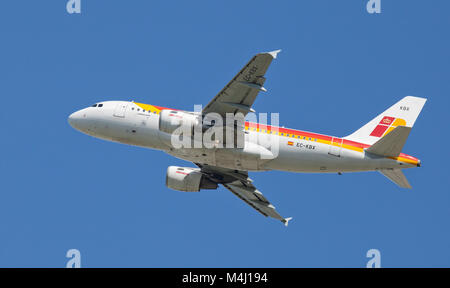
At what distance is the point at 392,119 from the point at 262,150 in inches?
420

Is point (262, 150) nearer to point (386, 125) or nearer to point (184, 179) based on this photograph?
point (184, 179)

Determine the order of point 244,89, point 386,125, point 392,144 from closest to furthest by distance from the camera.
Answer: point 244,89 → point 392,144 → point 386,125

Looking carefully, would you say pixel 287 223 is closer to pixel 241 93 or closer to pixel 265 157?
pixel 265 157

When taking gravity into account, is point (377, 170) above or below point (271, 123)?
below


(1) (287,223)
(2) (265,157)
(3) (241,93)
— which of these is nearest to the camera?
(3) (241,93)

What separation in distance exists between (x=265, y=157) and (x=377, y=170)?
7.89 metres

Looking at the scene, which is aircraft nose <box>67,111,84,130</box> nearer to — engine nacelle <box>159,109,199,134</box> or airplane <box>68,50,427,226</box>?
airplane <box>68,50,427,226</box>

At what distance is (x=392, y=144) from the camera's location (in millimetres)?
41469

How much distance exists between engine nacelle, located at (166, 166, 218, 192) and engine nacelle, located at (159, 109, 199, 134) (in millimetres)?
7470

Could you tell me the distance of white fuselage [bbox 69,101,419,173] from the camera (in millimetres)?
42562

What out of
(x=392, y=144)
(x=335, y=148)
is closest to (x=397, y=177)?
(x=392, y=144)

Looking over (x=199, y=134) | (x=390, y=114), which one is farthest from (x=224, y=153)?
(x=390, y=114)

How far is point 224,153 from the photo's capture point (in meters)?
43.0

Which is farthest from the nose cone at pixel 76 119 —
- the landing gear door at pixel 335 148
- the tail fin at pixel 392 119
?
the tail fin at pixel 392 119
